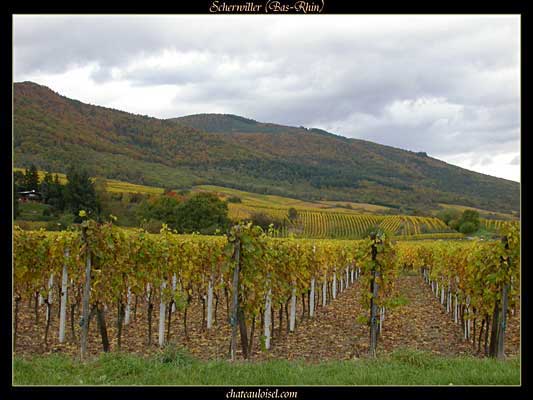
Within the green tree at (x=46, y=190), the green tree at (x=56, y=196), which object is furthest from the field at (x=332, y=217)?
the green tree at (x=56, y=196)

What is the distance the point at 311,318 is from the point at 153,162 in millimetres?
92475

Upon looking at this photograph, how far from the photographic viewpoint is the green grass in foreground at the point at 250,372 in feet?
16.5

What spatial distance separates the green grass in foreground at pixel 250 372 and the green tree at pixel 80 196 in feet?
113

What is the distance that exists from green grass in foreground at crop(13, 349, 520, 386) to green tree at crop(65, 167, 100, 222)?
113ft

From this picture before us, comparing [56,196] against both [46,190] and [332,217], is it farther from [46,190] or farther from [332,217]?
[332,217]

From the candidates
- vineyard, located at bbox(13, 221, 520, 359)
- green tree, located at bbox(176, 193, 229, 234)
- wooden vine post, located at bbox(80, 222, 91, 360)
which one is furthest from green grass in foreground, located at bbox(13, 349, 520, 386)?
green tree, located at bbox(176, 193, 229, 234)

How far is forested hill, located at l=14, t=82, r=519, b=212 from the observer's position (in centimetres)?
7894

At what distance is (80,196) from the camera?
42.2m

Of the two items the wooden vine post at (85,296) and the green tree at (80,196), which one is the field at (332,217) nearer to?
the green tree at (80,196)

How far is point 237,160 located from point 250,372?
10932 cm

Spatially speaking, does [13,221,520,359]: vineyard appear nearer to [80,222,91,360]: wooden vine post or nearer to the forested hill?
[80,222,91,360]: wooden vine post

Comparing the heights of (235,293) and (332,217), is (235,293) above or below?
above

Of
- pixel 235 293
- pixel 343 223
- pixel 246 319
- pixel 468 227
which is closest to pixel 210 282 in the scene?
pixel 246 319
